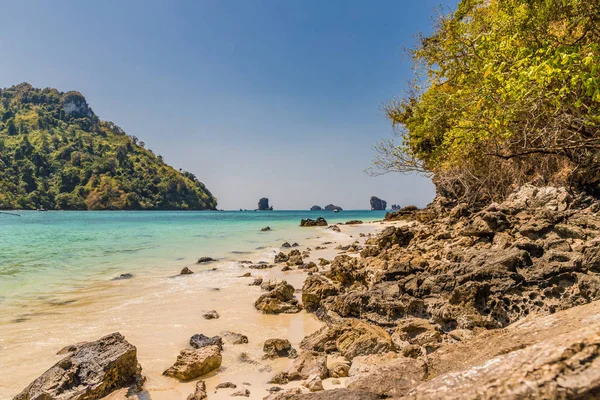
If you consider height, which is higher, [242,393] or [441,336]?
[441,336]

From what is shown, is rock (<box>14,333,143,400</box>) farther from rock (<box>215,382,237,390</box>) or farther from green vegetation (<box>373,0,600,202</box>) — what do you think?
green vegetation (<box>373,0,600,202</box>)

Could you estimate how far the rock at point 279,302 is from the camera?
6.98 metres

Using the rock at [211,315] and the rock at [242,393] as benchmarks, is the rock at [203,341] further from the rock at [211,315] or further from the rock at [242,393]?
the rock at [242,393]

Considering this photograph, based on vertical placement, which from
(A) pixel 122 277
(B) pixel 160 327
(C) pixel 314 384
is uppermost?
(C) pixel 314 384

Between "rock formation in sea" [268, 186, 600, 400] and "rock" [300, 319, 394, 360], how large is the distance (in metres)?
0.01

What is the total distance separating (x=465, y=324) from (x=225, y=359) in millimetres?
3512

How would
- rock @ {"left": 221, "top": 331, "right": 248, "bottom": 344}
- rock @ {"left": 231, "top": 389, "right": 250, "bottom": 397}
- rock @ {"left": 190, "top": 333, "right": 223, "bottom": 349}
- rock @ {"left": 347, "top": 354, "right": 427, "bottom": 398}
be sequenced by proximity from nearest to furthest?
1. rock @ {"left": 347, "top": 354, "right": 427, "bottom": 398}
2. rock @ {"left": 231, "top": 389, "right": 250, "bottom": 397}
3. rock @ {"left": 190, "top": 333, "right": 223, "bottom": 349}
4. rock @ {"left": 221, "top": 331, "right": 248, "bottom": 344}

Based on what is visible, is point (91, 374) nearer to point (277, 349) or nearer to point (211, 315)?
point (277, 349)

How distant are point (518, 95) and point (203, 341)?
6.98 meters

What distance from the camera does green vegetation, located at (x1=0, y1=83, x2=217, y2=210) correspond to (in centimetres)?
11281

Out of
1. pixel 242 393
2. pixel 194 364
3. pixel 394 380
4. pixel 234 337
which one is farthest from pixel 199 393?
pixel 394 380

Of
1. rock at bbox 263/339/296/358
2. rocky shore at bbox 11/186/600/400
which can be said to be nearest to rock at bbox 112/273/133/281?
rocky shore at bbox 11/186/600/400

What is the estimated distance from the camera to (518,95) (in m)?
6.02

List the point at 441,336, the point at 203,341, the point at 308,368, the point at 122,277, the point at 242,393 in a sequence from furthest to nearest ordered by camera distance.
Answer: the point at 122,277 → the point at 203,341 → the point at 441,336 → the point at 308,368 → the point at 242,393
